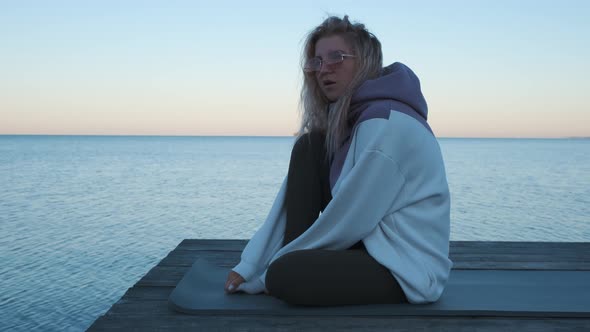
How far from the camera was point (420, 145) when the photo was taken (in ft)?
8.41

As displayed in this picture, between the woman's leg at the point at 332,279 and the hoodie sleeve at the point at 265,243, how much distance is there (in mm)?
234

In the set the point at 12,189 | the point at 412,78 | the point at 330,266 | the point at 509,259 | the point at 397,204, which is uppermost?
the point at 412,78

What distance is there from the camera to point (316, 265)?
263 centimetres

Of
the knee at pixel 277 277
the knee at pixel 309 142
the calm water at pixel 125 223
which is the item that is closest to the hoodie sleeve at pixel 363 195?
the knee at pixel 277 277

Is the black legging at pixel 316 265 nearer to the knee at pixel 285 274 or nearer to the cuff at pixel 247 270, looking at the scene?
the knee at pixel 285 274

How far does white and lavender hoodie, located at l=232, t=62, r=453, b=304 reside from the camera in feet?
8.32

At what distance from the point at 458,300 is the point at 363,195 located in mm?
888

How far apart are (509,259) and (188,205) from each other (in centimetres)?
1187

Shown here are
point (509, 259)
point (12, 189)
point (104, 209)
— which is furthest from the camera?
point (12, 189)

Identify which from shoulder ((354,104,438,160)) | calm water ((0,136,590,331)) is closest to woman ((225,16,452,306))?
shoulder ((354,104,438,160))

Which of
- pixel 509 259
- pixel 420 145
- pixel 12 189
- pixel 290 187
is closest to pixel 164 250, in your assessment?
pixel 509 259

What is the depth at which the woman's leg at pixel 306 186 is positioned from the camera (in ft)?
9.57

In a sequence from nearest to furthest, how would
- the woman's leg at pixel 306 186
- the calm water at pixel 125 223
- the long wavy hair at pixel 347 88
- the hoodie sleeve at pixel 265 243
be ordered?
the long wavy hair at pixel 347 88, the woman's leg at pixel 306 186, the hoodie sleeve at pixel 265 243, the calm water at pixel 125 223

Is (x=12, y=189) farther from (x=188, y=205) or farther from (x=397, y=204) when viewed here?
(x=397, y=204)
